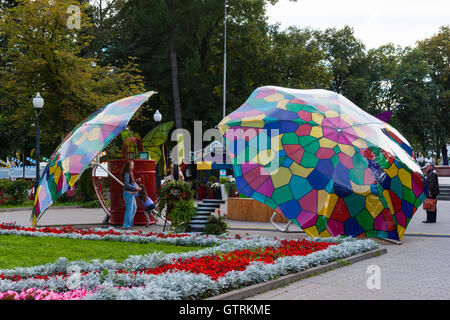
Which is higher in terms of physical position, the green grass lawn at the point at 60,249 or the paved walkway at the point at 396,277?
the green grass lawn at the point at 60,249

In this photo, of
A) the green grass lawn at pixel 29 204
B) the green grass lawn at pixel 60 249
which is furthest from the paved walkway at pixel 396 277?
the green grass lawn at pixel 29 204

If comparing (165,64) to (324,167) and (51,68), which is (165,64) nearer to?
(51,68)

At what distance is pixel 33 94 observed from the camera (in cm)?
3130

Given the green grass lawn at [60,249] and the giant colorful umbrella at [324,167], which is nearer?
the green grass lawn at [60,249]

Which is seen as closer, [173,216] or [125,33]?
[173,216]

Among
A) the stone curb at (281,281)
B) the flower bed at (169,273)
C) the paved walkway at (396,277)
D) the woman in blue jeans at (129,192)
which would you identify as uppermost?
the woman in blue jeans at (129,192)

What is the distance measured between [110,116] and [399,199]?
864cm

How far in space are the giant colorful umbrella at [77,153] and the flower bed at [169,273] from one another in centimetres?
582

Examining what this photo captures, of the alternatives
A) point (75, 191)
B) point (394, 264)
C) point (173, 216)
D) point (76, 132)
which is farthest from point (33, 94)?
point (394, 264)

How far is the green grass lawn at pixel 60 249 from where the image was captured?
10461mm

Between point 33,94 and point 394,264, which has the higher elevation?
point 33,94

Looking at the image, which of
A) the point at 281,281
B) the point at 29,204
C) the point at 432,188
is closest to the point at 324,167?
the point at 281,281

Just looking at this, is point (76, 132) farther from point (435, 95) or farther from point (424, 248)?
point (435, 95)

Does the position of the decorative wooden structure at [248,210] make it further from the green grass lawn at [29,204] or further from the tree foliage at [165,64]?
the tree foliage at [165,64]
